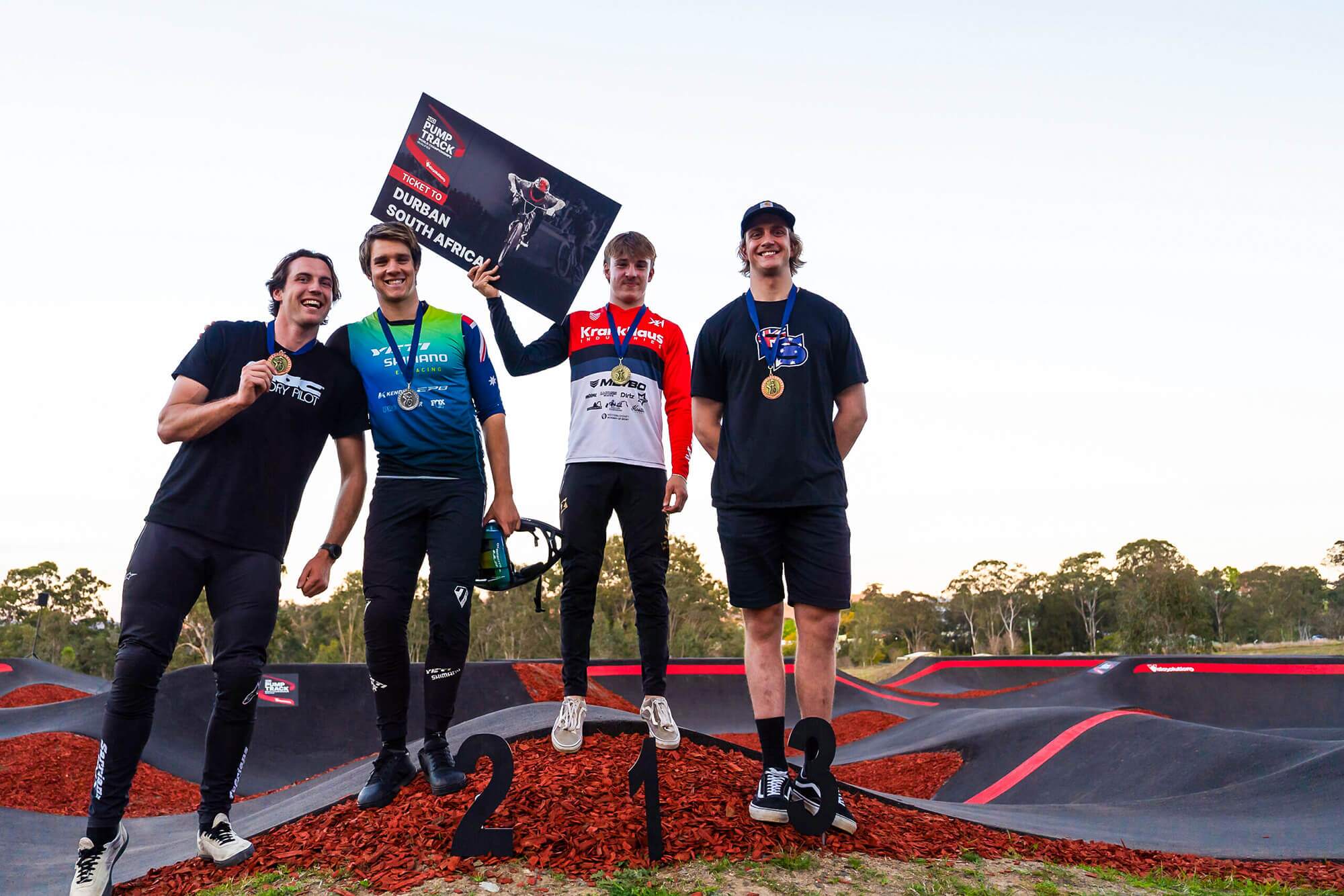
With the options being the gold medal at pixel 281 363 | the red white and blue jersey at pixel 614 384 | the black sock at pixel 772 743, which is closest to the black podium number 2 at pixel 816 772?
the black sock at pixel 772 743

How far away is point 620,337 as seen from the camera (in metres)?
4.84

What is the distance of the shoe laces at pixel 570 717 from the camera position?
470cm

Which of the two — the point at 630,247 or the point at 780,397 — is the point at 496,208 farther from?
the point at 780,397

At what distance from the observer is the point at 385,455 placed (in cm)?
434

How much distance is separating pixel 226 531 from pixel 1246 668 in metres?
19.0

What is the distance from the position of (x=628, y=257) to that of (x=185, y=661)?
65.8m

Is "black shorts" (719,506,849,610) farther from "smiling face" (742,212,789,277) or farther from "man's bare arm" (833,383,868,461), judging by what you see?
"smiling face" (742,212,789,277)

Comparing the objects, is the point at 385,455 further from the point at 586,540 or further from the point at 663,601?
the point at 663,601

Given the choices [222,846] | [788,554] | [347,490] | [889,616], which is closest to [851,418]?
[788,554]

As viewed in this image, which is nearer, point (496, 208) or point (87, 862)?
point (87, 862)

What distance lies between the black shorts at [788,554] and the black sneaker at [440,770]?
162cm

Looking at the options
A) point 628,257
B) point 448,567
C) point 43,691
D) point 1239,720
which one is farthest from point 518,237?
point 43,691

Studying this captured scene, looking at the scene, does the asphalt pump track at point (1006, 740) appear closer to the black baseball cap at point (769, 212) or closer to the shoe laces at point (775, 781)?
the shoe laces at point (775, 781)

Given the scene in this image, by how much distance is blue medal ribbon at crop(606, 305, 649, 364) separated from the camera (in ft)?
15.8
